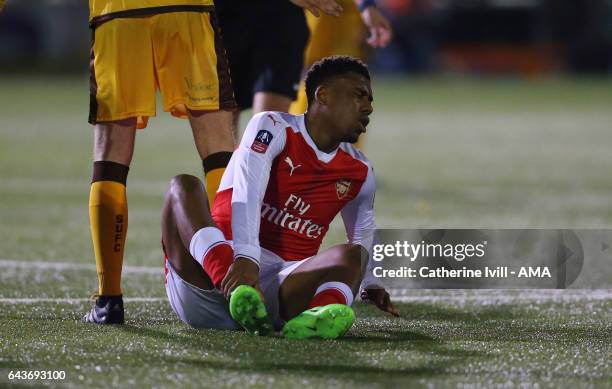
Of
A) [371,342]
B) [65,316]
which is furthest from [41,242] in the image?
[371,342]

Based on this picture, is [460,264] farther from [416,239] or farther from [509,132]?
[509,132]

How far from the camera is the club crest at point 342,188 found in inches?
173

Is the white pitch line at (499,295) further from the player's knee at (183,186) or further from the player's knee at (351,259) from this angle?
the player's knee at (183,186)

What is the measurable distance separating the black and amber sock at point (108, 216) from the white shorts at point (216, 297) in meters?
0.32

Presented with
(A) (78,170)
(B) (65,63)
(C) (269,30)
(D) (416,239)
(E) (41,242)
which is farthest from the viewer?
(B) (65,63)

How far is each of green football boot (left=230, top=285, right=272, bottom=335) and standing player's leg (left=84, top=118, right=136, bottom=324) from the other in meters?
0.74

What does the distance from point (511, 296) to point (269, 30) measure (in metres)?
1.92

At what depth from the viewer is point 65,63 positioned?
30.1 meters

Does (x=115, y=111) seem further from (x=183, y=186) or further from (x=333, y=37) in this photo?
(x=333, y=37)

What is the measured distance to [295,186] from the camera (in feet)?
14.3

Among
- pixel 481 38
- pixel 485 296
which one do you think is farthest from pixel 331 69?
pixel 481 38

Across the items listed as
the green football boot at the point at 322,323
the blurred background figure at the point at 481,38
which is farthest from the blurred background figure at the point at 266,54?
the blurred background figure at the point at 481,38

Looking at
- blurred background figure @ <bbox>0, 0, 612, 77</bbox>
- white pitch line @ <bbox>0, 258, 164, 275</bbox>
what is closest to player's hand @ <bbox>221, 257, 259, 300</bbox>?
white pitch line @ <bbox>0, 258, 164, 275</bbox>

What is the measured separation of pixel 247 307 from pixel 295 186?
2.15 feet
